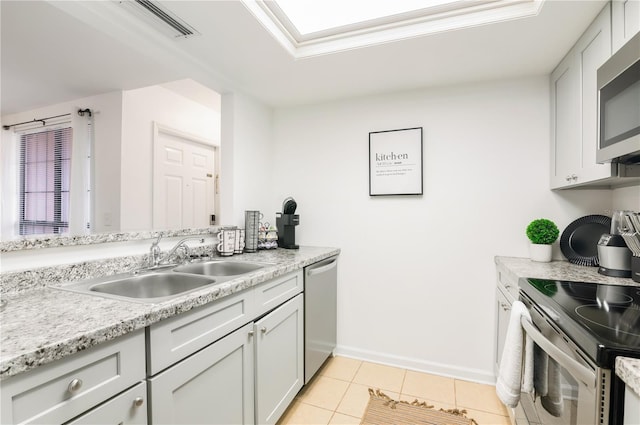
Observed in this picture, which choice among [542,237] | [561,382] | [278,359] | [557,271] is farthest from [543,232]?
[278,359]

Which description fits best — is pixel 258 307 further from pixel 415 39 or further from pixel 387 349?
pixel 415 39

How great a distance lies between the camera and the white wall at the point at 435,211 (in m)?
2.13

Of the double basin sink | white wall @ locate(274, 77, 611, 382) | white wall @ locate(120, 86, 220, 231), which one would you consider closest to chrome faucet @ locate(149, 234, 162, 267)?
the double basin sink

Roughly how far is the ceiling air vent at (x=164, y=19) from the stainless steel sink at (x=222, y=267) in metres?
1.30

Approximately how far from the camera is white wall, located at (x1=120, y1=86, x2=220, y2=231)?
2887 millimetres

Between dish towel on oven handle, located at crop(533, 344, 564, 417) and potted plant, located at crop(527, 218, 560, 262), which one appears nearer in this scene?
dish towel on oven handle, located at crop(533, 344, 564, 417)

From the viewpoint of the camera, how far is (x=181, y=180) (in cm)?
344

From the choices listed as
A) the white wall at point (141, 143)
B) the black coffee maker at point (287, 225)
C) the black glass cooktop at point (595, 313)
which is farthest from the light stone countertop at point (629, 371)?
the white wall at point (141, 143)

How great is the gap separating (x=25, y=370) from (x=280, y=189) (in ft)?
7.52

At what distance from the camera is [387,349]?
2.46 meters

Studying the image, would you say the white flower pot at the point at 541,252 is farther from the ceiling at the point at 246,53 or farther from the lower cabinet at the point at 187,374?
the lower cabinet at the point at 187,374

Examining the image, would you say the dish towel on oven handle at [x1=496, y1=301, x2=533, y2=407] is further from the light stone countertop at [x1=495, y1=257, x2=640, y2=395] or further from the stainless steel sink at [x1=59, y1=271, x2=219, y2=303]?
the stainless steel sink at [x1=59, y1=271, x2=219, y2=303]

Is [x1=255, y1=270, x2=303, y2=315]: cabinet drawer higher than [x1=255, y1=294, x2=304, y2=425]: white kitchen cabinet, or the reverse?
[x1=255, y1=270, x2=303, y2=315]: cabinet drawer

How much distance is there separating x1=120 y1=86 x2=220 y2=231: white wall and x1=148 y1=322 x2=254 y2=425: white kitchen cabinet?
2.17 meters
